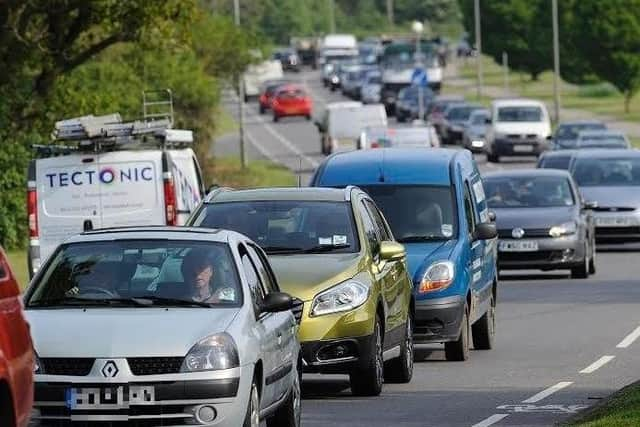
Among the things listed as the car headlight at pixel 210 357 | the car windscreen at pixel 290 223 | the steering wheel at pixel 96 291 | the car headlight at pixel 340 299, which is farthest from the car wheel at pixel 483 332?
the car headlight at pixel 210 357

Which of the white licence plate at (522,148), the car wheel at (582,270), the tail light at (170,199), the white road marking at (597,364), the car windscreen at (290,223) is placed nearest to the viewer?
the car windscreen at (290,223)

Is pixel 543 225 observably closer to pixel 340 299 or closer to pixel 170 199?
pixel 170 199

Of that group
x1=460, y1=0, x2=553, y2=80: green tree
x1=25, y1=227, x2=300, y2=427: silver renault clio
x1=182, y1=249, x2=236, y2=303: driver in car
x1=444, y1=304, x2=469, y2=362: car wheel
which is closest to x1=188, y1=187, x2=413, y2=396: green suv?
x1=444, y1=304, x2=469, y2=362: car wheel

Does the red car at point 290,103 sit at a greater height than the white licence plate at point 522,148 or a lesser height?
lesser

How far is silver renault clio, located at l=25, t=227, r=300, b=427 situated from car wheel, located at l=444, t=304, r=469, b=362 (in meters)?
5.10

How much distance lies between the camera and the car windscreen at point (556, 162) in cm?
3693

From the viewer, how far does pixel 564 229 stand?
28641 mm

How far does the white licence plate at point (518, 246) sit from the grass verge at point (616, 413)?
1454 cm

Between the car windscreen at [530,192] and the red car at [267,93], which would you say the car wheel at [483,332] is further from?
the red car at [267,93]

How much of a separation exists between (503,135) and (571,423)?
164 ft

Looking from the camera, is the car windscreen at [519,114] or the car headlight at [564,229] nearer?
the car headlight at [564,229]

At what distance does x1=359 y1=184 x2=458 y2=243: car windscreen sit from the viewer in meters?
18.5

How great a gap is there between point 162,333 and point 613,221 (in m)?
23.3

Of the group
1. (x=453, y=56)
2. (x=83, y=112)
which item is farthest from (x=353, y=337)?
(x=453, y=56)
